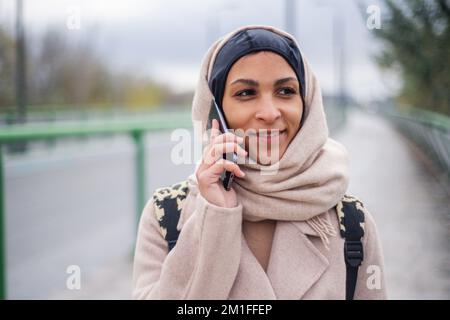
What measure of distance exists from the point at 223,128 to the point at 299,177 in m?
0.22

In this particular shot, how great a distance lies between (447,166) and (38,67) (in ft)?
47.9

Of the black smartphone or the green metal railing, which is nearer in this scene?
the black smartphone

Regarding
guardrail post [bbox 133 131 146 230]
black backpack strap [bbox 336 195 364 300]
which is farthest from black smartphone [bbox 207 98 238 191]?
guardrail post [bbox 133 131 146 230]

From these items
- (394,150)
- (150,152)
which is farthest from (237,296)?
(150,152)

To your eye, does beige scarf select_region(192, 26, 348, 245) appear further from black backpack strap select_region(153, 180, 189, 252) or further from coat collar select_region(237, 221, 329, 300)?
black backpack strap select_region(153, 180, 189, 252)

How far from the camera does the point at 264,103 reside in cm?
131

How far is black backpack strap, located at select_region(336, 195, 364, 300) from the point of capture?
1.42 meters

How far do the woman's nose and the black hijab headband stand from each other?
0.10 metres

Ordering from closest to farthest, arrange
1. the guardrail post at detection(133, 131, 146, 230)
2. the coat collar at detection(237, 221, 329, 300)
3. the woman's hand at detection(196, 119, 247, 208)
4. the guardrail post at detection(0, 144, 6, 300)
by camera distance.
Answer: the woman's hand at detection(196, 119, 247, 208)
the coat collar at detection(237, 221, 329, 300)
the guardrail post at detection(0, 144, 6, 300)
the guardrail post at detection(133, 131, 146, 230)

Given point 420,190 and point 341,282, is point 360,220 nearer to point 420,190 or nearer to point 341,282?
point 341,282

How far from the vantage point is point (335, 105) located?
12.5ft

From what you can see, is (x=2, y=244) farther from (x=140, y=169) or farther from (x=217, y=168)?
(x=217, y=168)

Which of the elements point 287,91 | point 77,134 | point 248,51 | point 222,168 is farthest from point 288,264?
point 77,134

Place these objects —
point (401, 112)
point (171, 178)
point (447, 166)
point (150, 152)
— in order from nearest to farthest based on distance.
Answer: point (447, 166), point (401, 112), point (171, 178), point (150, 152)
